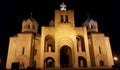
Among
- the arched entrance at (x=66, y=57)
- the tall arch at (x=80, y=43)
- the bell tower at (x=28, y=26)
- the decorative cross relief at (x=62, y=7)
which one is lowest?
the arched entrance at (x=66, y=57)

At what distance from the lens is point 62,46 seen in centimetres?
2758

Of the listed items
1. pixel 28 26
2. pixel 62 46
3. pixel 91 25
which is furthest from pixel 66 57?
pixel 28 26

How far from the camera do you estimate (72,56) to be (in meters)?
26.1

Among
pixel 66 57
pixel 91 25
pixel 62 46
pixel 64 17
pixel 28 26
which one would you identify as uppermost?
pixel 64 17

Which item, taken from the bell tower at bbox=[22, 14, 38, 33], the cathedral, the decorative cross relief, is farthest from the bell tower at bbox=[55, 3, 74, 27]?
the bell tower at bbox=[22, 14, 38, 33]

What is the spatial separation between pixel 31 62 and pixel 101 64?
546 inches

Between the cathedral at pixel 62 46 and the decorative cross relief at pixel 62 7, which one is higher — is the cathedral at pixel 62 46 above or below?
below

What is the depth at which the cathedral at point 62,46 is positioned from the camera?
25.7 metres

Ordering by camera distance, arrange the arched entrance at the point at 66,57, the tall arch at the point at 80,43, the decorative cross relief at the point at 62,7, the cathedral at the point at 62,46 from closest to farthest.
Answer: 1. the cathedral at the point at 62,46
2. the arched entrance at the point at 66,57
3. the tall arch at the point at 80,43
4. the decorative cross relief at the point at 62,7

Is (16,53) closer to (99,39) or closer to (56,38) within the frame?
(56,38)

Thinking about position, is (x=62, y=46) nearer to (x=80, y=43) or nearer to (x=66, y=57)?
(x=66, y=57)

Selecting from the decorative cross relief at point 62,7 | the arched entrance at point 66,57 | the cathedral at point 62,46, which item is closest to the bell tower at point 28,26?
the cathedral at point 62,46

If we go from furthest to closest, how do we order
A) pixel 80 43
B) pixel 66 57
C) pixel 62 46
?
pixel 80 43 < pixel 66 57 < pixel 62 46

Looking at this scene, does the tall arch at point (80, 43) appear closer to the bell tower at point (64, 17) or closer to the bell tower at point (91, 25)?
the bell tower at point (64, 17)
